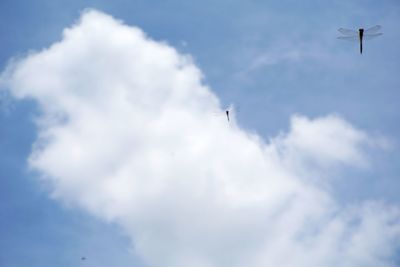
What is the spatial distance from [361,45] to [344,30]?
915 centimetres

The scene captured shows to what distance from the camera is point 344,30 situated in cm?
2936

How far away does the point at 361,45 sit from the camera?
35.5 metres

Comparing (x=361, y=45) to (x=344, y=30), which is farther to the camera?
(x=361, y=45)

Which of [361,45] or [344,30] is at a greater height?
[361,45]
